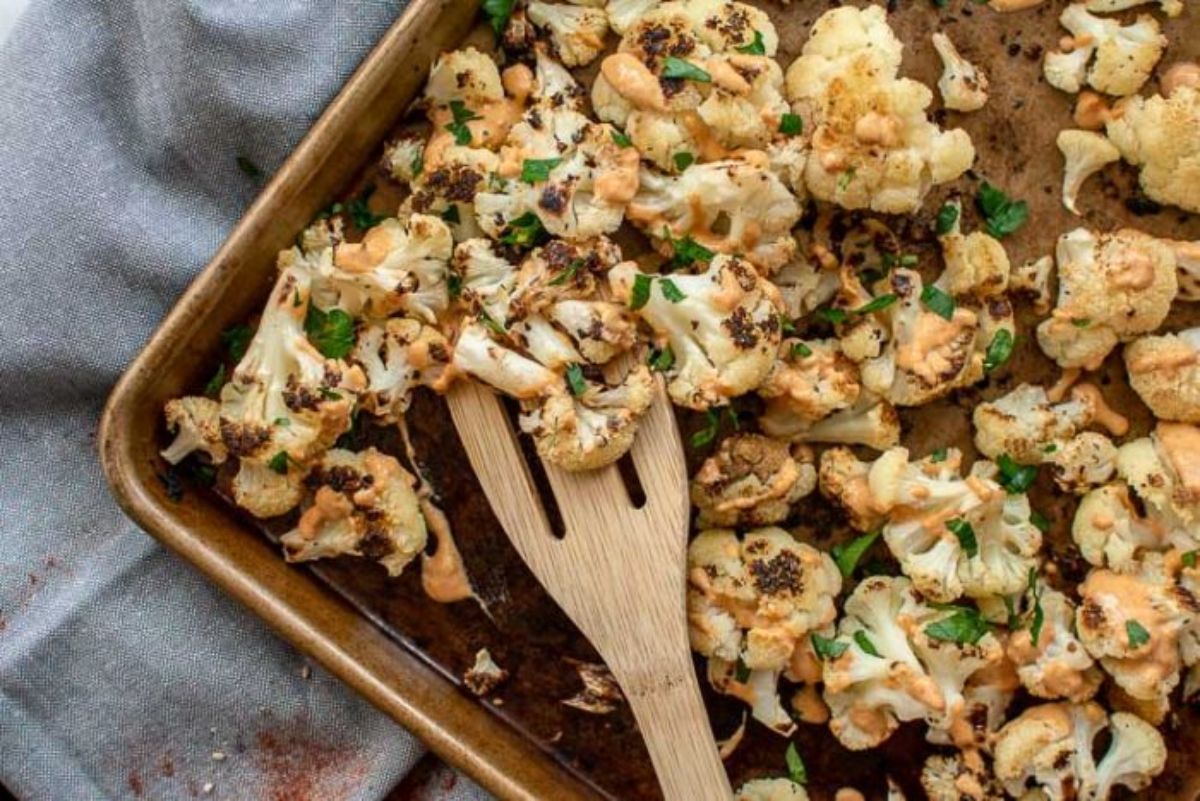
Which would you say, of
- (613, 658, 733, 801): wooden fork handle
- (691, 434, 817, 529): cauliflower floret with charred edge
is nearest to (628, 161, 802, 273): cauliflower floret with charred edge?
(691, 434, 817, 529): cauliflower floret with charred edge

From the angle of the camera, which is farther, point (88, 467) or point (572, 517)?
point (88, 467)

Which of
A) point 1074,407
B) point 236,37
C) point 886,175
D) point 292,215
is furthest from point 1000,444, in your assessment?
point 236,37

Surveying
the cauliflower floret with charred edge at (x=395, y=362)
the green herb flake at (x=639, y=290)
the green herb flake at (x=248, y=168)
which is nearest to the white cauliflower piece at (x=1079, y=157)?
the green herb flake at (x=639, y=290)

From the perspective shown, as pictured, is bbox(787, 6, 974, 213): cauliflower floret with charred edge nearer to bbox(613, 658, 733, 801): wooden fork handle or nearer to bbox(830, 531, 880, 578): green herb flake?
bbox(830, 531, 880, 578): green herb flake

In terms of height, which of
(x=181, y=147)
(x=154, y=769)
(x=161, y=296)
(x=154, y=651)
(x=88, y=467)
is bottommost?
(x=154, y=769)

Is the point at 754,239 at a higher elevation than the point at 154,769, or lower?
higher

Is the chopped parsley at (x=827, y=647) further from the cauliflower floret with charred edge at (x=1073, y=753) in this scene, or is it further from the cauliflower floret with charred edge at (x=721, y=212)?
the cauliflower floret with charred edge at (x=721, y=212)

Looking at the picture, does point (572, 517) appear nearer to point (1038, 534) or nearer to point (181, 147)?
point (1038, 534)
